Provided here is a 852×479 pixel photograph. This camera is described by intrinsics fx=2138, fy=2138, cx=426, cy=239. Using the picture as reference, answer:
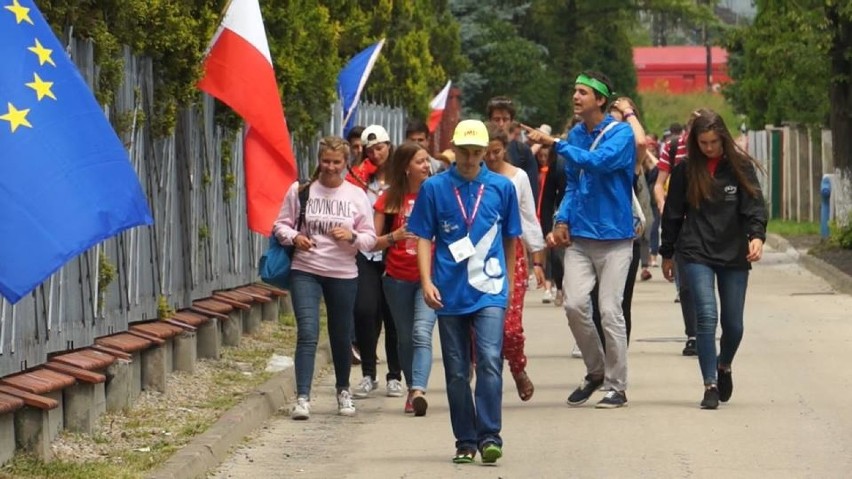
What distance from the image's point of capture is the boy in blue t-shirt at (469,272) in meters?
10.7

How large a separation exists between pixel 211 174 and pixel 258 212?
1.72 metres

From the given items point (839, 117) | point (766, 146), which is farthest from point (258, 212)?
point (766, 146)

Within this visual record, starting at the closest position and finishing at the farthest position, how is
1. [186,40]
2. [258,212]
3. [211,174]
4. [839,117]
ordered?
1. [186,40]
2. [258,212]
3. [211,174]
4. [839,117]

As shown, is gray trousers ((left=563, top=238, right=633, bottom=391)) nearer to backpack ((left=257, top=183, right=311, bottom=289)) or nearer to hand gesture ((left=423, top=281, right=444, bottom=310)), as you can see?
backpack ((left=257, top=183, right=311, bottom=289))

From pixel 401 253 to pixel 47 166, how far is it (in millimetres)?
5280

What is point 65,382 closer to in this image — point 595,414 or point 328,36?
point 595,414

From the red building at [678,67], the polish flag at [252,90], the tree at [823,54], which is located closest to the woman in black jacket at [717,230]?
the polish flag at [252,90]

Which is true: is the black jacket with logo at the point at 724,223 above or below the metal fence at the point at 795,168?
above

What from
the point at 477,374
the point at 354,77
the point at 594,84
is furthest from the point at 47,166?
the point at 354,77

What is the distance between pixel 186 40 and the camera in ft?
46.3

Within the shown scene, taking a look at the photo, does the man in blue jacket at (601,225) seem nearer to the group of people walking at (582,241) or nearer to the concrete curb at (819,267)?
the group of people walking at (582,241)

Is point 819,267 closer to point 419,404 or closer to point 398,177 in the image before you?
point 398,177

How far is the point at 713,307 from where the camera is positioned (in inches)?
512

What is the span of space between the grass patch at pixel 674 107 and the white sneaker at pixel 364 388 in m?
73.8
